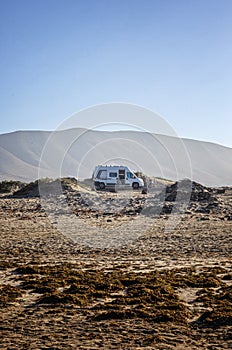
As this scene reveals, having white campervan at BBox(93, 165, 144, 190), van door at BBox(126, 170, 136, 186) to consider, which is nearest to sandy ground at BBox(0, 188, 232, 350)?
white campervan at BBox(93, 165, 144, 190)

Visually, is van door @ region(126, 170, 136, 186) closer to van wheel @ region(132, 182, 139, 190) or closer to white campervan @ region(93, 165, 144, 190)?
white campervan @ region(93, 165, 144, 190)

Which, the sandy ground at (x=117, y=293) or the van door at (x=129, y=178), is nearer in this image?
the sandy ground at (x=117, y=293)

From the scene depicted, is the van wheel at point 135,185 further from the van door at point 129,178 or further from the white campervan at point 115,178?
the van door at point 129,178

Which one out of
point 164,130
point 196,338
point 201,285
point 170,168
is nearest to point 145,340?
point 196,338

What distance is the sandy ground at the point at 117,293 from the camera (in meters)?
8.14

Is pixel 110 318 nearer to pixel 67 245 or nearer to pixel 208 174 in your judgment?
pixel 67 245

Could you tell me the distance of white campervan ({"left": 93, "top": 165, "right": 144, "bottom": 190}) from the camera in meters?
49.0

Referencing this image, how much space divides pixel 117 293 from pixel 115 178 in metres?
38.1

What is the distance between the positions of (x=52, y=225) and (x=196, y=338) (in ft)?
59.5

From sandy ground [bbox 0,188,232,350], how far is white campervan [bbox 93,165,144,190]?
90.1ft

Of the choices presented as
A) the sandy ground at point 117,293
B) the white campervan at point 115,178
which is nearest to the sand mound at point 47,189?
the white campervan at point 115,178

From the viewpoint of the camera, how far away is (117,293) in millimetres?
11227

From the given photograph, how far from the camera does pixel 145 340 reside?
7.96 m

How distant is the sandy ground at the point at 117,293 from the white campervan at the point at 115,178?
27452 mm
